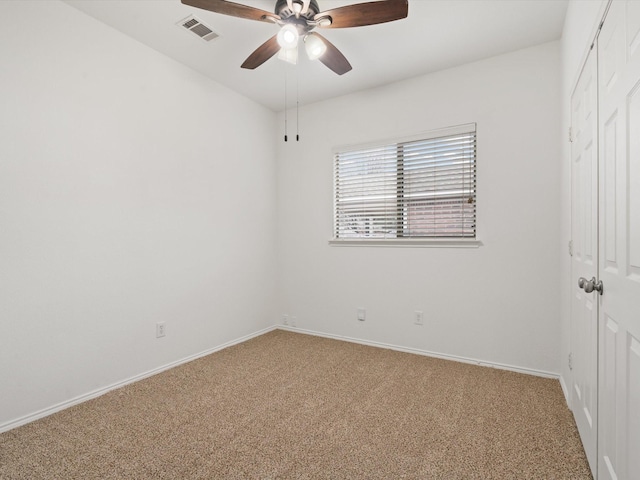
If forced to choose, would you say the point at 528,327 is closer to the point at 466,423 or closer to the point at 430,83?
the point at 466,423

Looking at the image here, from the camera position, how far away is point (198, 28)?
2.51 metres

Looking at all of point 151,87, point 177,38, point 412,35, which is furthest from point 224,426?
point 412,35

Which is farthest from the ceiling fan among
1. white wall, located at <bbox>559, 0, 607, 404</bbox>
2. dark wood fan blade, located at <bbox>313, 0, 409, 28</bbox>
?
white wall, located at <bbox>559, 0, 607, 404</bbox>

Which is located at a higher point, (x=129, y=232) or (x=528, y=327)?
(x=129, y=232)

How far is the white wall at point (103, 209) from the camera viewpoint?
6.65 ft

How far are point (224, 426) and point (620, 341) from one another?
1969 mm

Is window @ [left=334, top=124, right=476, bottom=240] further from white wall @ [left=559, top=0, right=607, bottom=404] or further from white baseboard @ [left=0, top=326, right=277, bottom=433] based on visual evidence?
white baseboard @ [left=0, top=326, right=277, bottom=433]

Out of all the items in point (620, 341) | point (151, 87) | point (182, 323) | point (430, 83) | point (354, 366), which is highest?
point (430, 83)

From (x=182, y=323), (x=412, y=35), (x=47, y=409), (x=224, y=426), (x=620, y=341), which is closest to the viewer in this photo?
(x=620, y=341)

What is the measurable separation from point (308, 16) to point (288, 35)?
16cm

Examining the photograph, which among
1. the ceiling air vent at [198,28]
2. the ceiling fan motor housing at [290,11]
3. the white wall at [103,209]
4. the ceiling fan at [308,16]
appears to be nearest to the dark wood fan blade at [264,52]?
the ceiling fan at [308,16]

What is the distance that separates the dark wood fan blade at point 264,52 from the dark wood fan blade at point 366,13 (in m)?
0.34

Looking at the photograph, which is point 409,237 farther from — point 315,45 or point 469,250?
point 315,45

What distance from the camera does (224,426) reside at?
1.97m
